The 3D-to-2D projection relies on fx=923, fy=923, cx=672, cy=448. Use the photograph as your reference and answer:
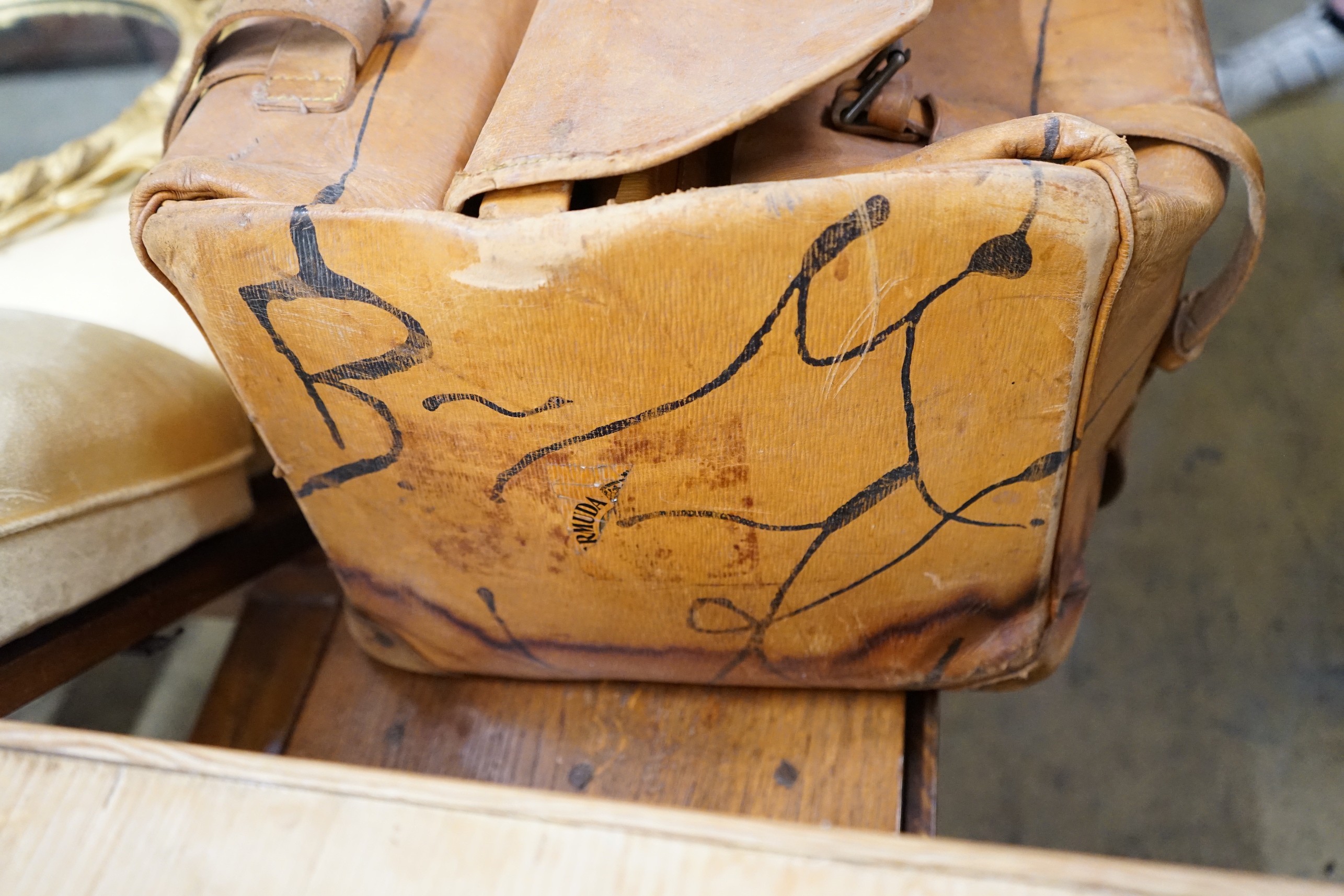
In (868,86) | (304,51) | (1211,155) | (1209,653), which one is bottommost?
(1209,653)

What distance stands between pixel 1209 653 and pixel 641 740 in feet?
2.85

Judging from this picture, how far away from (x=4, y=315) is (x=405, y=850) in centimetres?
58

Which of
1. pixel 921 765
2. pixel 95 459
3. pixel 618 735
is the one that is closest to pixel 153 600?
pixel 95 459

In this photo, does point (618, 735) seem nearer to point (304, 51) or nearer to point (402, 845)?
point (402, 845)

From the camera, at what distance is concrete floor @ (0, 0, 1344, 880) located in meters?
1.13

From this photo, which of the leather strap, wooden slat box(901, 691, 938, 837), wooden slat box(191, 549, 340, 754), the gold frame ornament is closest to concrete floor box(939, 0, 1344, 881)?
wooden slat box(901, 691, 938, 837)

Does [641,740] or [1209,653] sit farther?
[1209,653]

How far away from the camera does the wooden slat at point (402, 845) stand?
1.29 ft

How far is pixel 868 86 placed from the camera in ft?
2.10

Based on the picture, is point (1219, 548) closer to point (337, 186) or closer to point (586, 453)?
point (586, 453)

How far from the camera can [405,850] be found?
1.39 ft

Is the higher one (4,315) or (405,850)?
(4,315)

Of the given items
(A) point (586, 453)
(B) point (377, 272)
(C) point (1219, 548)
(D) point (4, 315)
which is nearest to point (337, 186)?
(B) point (377, 272)

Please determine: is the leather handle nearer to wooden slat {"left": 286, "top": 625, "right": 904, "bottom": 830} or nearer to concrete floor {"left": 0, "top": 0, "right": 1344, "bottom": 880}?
wooden slat {"left": 286, "top": 625, "right": 904, "bottom": 830}
